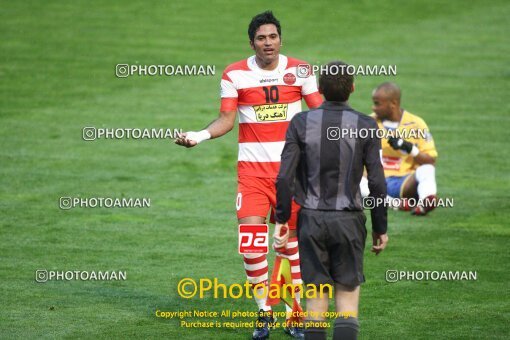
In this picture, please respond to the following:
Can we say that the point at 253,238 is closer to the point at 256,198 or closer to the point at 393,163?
the point at 256,198

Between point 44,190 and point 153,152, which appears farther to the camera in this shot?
point 153,152

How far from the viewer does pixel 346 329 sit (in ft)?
22.3

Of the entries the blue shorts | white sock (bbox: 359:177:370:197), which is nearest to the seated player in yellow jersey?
the blue shorts

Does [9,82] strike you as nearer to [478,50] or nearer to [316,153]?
[478,50]

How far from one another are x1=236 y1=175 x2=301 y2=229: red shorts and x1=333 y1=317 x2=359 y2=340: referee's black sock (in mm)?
1687

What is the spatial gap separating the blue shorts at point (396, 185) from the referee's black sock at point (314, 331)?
657 centimetres

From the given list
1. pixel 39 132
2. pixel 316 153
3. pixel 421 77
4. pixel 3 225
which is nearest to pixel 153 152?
pixel 39 132

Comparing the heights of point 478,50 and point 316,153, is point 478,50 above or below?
above

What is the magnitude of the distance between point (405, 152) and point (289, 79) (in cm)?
481

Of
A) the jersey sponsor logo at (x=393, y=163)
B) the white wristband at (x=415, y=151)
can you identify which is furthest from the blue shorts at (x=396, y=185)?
the white wristband at (x=415, y=151)

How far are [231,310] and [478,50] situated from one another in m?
15.8

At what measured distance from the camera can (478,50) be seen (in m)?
23.4

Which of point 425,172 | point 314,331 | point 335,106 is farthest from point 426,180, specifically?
point 314,331

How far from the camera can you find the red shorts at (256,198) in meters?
8.38
